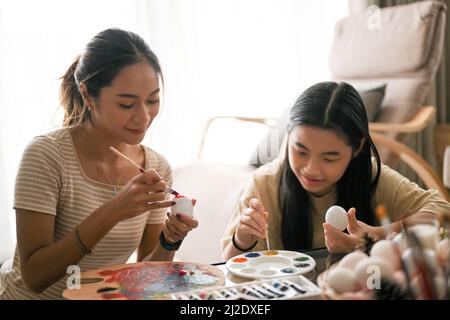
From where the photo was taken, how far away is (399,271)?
689 millimetres

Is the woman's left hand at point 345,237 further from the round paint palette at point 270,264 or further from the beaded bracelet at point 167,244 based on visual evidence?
the beaded bracelet at point 167,244

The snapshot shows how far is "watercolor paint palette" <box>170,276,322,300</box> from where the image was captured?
0.79 meters

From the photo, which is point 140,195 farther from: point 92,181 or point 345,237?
point 345,237

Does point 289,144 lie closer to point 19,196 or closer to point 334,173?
point 334,173

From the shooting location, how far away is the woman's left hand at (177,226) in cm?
111

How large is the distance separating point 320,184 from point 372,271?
1.56 ft

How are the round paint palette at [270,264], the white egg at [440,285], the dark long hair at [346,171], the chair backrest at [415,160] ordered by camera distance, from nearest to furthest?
the white egg at [440,285] → the round paint palette at [270,264] → the dark long hair at [346,171] → the chair backrest at [415,160]

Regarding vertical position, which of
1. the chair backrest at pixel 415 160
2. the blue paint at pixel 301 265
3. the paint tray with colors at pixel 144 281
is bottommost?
the chair backrest at pixel 415 160

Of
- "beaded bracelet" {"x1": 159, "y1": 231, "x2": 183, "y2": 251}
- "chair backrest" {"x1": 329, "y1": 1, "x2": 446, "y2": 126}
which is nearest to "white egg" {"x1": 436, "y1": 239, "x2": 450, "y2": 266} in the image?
"beaded bracelet" {"x1": 159, "y1": 231, "x2": 183, "y2": 251}

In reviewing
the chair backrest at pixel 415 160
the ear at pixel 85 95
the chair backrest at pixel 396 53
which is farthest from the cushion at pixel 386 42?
the ear at pixel 85 95

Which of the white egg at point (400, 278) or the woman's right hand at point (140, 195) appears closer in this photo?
the white egg at point (400, 278)

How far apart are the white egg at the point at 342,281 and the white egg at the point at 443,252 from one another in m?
0.10

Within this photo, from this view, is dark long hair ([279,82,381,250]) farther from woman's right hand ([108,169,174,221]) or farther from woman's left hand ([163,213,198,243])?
woman's right hand ([108,169,174,221])
